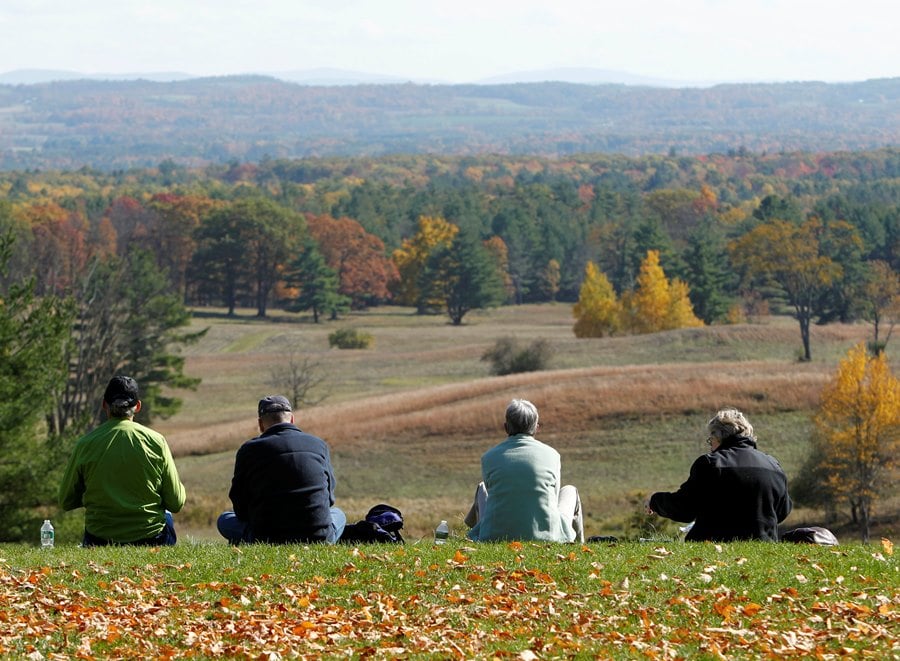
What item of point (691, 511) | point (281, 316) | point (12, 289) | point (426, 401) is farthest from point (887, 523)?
point (281, 316)

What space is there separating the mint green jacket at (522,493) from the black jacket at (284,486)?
1.35m

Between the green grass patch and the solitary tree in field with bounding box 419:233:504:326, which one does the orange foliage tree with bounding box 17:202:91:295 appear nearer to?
the solitary tree in field with bounding box 419:233:504:326

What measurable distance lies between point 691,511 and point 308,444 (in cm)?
318

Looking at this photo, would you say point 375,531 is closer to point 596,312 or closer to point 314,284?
point 596,312

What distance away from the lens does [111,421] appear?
1068 centimetres

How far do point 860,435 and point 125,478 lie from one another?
37.0 meters

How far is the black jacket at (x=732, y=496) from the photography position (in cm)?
999

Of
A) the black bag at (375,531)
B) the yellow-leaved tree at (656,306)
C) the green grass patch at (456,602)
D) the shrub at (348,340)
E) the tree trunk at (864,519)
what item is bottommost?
the shrub at (348,340)

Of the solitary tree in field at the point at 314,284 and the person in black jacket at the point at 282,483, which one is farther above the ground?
the person in black jacket at the point at 282,483

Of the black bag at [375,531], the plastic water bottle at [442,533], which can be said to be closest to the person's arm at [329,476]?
the black bag at [375,531]

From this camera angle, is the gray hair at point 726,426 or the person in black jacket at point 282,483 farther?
the person in black jacket at point 282,483

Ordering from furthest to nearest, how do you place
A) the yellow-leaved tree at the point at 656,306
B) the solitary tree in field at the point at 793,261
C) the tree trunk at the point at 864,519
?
the yellow-leaved tree at the point at 656,306, the solitary tree in field at the point at 793,261, the tree trunk at the point at 864,519

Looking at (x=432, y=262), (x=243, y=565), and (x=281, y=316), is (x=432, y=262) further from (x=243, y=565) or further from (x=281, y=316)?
(x=243, y=565)

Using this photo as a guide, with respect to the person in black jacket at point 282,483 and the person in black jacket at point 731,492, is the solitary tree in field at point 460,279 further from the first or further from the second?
the person in black jacket at point 731,492
